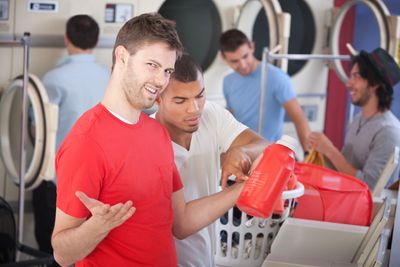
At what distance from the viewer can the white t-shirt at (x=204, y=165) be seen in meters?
2.42

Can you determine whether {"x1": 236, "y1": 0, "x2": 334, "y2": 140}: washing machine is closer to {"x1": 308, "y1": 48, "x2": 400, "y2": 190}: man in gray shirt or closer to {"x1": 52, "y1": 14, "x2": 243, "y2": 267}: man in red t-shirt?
{"x1": 308, "y1": 48, "x2": 400, "y2": 190}: man in gray shirt

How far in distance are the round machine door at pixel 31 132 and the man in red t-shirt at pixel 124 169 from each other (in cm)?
190

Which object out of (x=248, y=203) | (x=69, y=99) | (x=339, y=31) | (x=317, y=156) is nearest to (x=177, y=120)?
(x=248, y=203)

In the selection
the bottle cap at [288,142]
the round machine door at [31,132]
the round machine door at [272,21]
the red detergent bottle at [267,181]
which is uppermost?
the round machine door at [272,21]

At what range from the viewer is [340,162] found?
3703 mm

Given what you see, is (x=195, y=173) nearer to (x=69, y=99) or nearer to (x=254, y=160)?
(x=254, y=160)

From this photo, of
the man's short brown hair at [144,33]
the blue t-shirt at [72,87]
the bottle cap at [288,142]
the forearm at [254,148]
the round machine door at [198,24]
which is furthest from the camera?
the round machine door at [198,24]

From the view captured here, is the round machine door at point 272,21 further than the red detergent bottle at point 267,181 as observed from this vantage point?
Yes

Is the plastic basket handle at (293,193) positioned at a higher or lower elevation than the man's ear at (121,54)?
lower

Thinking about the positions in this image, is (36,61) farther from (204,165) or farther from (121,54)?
(121,54)

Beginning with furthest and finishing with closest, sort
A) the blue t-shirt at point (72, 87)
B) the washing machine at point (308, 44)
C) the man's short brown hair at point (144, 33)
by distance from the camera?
the washing machine at point (308, 44), the blue t-shirt at point (72, 87), the man's short brown hair at point (144, 33)

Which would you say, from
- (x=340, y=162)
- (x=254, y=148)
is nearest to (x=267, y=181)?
(x=254, y=148)

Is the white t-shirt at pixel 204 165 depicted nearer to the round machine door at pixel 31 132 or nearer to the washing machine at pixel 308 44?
the round machine door at pixel 31 132

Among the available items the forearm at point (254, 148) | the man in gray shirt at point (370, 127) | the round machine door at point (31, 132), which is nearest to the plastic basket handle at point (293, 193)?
the forearm at point (254, 148)
